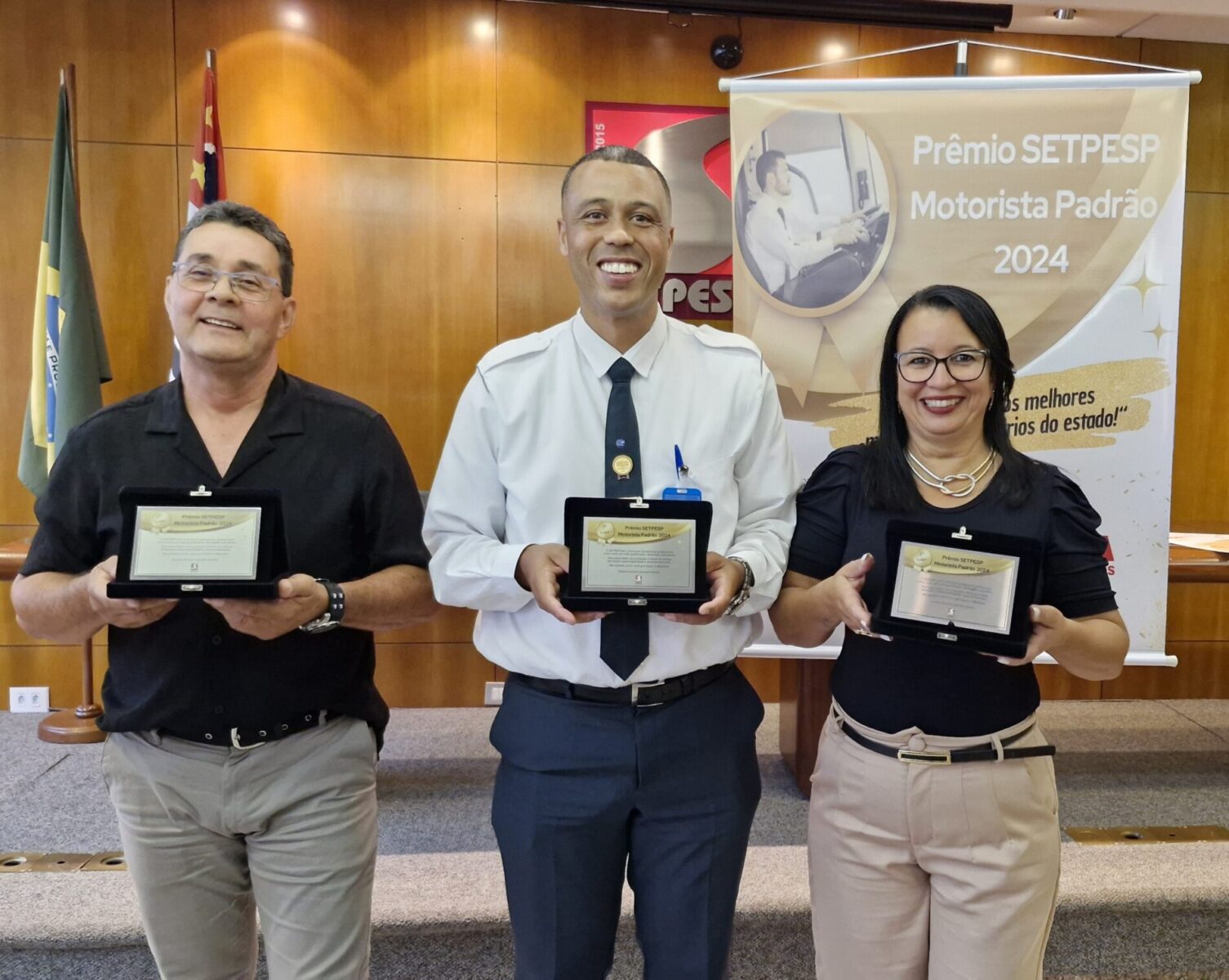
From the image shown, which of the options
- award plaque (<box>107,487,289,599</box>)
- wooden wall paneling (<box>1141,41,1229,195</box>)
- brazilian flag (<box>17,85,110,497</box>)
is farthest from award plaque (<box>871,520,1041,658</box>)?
Result: wooden wall paneling (<box>1141,41,1229,195</box>)

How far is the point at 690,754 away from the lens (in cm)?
148

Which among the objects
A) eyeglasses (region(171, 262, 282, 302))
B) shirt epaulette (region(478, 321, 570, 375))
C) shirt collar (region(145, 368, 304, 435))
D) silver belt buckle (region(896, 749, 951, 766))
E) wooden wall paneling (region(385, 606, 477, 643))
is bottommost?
wooden wall paneling (region(385, 606, 477, 643))

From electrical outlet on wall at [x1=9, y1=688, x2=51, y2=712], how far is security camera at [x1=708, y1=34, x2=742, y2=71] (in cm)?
398

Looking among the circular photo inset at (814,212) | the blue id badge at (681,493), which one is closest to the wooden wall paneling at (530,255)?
the circular photo inset at (814,212)

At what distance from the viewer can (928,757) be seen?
4.71 ft

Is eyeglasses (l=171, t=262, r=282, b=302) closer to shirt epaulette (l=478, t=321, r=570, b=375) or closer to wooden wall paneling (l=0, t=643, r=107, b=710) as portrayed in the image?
shirt epaulette (l=478, t=321, r=570, b=375)

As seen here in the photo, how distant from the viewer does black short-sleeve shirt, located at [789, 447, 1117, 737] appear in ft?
4.76

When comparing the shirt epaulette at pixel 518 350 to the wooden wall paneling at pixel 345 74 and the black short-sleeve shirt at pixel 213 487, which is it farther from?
the wooden wall paneling at pixel 345 74

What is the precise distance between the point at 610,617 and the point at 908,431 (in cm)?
59

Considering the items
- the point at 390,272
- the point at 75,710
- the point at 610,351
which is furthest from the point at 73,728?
the point at 610,351

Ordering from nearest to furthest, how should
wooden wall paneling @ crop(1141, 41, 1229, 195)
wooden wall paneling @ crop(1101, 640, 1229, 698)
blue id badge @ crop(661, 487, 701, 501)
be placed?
blue id badge @ crop(661, 487, 701, 501) < wooden wall paneling @ crop(1141, 41, 1229, 195) < wooden wall paneling @ crop(1101, 640, 1229, 698)

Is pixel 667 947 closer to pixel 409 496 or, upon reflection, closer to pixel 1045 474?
pixel 409 496

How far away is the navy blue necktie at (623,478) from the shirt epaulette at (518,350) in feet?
0.41

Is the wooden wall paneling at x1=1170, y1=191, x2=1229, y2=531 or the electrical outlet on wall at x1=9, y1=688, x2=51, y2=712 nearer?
the electrical outlet on wall at x1=9, y1=688, x2=51, y2=712
